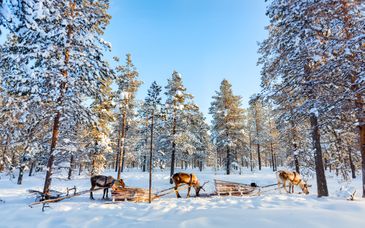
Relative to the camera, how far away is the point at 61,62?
10898 mm

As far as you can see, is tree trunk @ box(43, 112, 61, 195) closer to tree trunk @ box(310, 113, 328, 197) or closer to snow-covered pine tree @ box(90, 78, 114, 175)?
snow-covered pine tree @ box(90, 78, 114, 175)

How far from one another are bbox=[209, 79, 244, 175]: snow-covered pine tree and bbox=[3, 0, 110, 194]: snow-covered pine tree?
19.2 m

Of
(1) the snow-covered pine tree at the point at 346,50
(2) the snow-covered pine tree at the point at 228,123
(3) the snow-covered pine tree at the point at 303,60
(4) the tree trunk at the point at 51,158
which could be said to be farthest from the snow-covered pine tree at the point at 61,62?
(2) the snow-covered pine tree at the point at 228,123

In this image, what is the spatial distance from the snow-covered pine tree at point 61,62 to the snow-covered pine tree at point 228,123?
1918 centimetres

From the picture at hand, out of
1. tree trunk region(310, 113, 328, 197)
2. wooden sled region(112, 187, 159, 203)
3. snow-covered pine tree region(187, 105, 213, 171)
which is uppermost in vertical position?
snow-covered pine tree region(187, 105, 213, 171)

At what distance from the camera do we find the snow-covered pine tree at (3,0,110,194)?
1023 cm

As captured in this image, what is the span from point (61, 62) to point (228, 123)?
2102cm

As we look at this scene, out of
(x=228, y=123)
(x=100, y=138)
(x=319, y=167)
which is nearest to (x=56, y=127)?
(x=100, y=138)


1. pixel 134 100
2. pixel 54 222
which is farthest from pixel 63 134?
pixel 134 100

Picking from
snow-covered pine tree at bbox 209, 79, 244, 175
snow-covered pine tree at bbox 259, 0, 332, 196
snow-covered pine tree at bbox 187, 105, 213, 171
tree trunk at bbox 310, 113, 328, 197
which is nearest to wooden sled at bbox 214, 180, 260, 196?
tree trunk at bbox 310, 113, 328, 197

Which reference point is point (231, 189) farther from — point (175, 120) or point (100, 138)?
point (100, 138)

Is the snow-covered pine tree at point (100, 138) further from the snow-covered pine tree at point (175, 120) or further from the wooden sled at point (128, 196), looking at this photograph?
the wooden sled at point (128, 196)

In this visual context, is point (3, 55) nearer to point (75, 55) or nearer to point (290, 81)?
point (75, 55)

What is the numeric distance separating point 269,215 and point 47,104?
12399 mm
